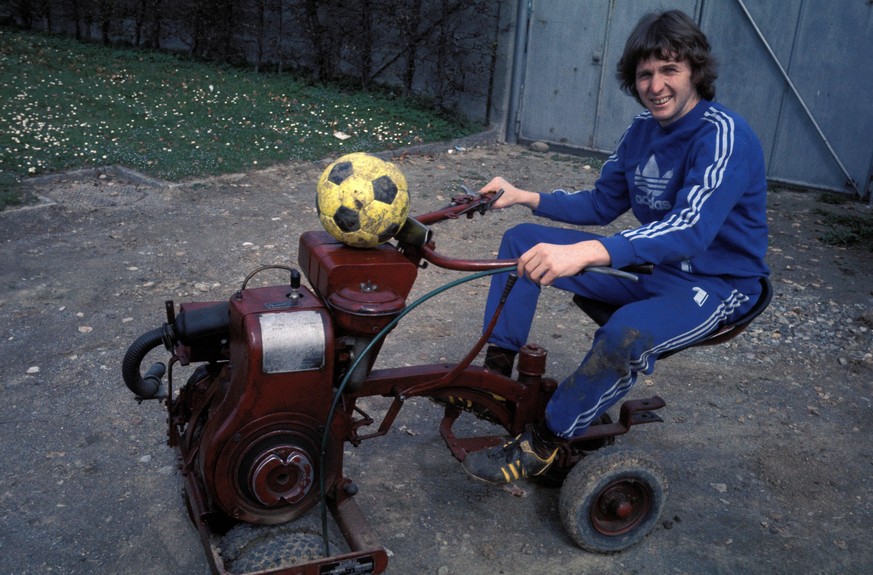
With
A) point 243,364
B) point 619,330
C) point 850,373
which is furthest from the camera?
point 850,373

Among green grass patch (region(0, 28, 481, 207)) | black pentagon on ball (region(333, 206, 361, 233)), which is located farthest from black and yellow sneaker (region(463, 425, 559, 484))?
green grass patch (region(0, 28, 481, 207))

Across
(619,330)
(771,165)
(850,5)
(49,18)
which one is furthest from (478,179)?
(49,18)

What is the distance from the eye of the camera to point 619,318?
9.12ft

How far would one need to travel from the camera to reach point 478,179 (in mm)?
7578

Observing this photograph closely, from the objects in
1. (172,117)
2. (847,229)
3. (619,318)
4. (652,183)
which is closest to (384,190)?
(619,318)

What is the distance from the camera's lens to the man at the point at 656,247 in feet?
8.84

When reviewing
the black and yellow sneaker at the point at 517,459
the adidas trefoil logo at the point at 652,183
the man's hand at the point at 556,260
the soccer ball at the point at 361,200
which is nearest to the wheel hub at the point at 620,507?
the black and yellow sneaker at the point at 517,459

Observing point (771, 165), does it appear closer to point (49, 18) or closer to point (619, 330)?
point (619, 330)

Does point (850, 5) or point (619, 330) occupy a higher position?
point (850, 5)

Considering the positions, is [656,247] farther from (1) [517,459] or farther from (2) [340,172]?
(2) [340,172]

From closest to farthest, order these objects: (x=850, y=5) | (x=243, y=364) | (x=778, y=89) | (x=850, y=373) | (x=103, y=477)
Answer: (x=243, y=364)
(x=103, y=477)
(x=850, y=373)
(x=850, y=5)
(x=778, y=89)

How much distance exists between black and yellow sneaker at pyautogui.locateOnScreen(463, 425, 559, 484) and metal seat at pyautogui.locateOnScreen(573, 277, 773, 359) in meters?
0.50

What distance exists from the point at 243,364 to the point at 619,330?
48.3 inches

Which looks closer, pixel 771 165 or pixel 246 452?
pixel 246 452
